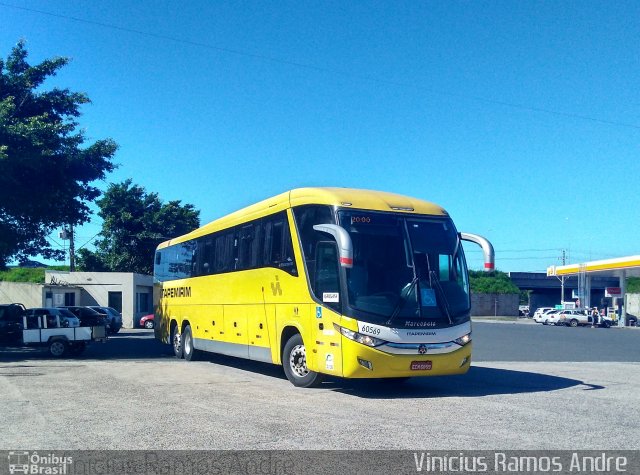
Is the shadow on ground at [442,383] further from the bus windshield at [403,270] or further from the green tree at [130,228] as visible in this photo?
the green tree at [130,228]

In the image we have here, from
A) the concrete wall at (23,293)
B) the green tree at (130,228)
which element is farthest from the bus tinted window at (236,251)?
the green tree at (130,228)

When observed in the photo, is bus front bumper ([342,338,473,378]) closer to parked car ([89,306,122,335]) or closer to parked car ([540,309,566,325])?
parked car ([89,306,122,335])

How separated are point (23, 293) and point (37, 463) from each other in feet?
128

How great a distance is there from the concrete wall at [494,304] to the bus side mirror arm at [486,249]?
7586 cm

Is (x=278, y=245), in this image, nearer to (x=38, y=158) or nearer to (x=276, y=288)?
(x=276, y=288)

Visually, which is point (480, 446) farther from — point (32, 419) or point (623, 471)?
point (32, 419)

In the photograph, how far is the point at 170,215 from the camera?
172ft

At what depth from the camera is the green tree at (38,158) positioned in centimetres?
2020

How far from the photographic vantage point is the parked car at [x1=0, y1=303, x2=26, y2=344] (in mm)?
24844

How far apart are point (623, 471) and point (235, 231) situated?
11.1m

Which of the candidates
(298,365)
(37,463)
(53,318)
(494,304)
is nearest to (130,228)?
(53,318)

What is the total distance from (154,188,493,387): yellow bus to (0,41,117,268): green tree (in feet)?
31.2

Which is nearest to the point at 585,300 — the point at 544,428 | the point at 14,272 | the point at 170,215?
the point at 170,215

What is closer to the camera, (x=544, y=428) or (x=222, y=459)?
(x=222, y=459)
